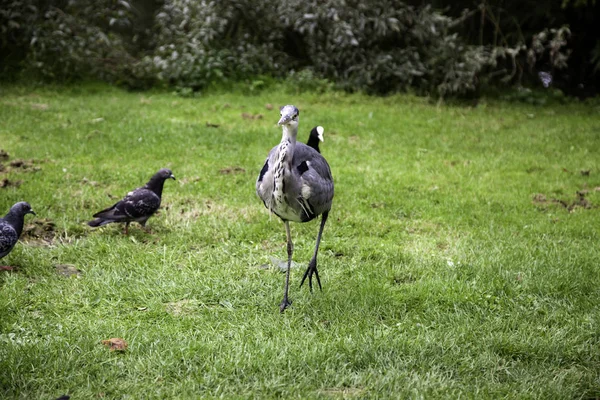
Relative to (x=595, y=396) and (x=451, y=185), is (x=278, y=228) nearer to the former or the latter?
(x=451, y=185)

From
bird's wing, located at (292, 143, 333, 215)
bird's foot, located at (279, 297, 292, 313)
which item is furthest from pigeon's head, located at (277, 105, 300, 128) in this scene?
bird's foot, located at (279, 297, 292, 313)

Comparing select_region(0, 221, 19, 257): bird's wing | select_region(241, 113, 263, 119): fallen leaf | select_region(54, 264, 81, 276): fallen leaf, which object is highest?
select_region(0, 221, 19, 257): bird's wing

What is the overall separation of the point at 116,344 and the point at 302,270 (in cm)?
188

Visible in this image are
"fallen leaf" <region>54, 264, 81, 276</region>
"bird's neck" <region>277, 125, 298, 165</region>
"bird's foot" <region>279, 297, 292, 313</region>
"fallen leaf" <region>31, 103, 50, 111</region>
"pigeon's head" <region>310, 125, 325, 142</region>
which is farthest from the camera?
"fallen leaf" <region>31, 103, 50, 111</region>

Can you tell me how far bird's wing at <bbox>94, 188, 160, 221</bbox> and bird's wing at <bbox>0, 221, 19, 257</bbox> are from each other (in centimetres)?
100

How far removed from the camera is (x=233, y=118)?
10680 mm

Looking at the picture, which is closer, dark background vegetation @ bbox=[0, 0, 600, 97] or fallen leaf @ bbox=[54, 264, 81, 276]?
fallen leaf @ bbox=[54, 264, 81, 276]

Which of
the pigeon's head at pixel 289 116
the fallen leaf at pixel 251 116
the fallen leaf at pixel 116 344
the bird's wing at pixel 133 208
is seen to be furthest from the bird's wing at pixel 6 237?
the fallen leaf at pixel 251 116

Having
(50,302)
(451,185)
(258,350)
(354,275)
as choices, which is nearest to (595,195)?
(451,185)

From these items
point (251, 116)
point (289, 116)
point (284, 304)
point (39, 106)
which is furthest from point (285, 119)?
point (39, 106)

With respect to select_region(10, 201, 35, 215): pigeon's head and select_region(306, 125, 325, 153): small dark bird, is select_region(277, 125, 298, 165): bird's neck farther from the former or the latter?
select_region(10, 201, 35, 215): pigeon's head

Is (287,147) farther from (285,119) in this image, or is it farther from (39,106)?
(39,106)

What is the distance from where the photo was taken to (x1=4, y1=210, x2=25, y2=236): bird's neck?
5324 mm

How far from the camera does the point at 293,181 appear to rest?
4410 mm
